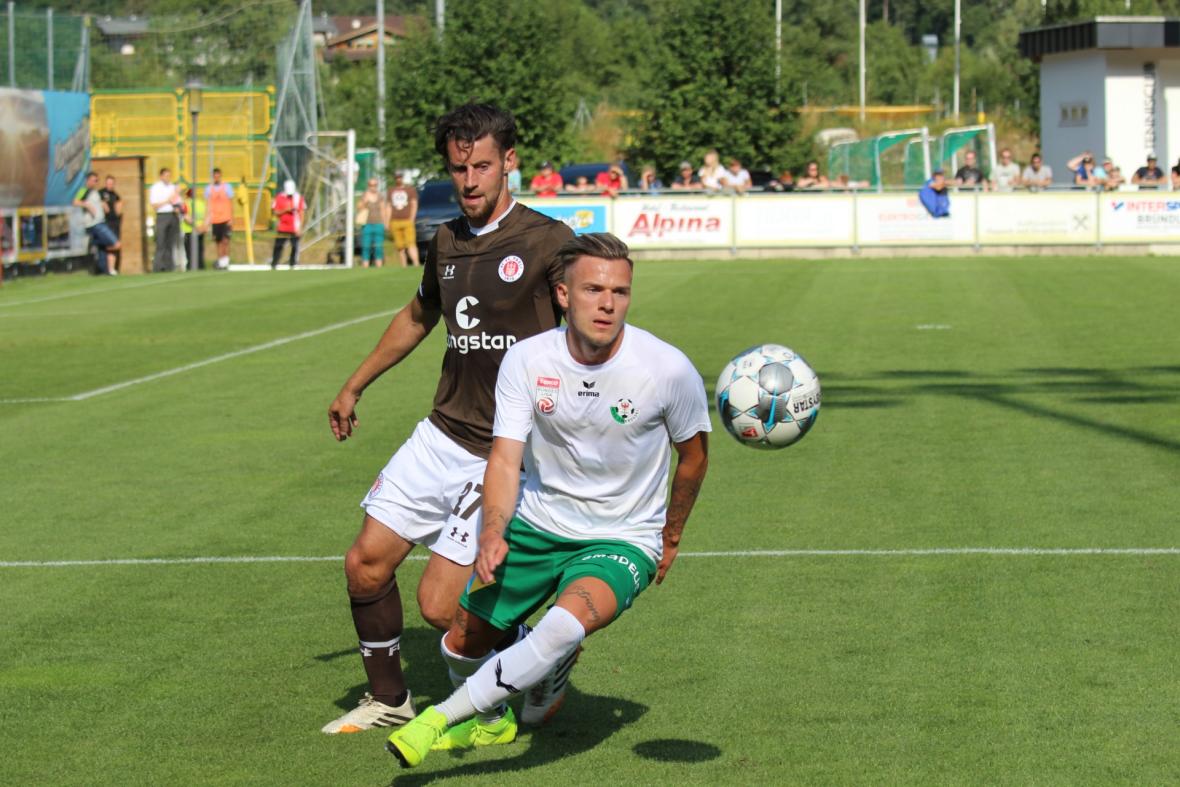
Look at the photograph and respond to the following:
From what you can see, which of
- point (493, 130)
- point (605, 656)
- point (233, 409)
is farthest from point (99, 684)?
point (233, 409)

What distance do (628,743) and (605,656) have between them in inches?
46.4

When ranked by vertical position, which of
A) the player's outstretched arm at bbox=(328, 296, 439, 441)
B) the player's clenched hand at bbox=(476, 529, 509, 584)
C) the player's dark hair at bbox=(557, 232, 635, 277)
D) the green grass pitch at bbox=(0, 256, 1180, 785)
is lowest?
the green grass pitch at bbox=(0, 256, 1180, 785)

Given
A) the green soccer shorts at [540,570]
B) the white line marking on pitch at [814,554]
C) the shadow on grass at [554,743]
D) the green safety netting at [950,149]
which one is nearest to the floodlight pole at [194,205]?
the green safety netting at [950,149]

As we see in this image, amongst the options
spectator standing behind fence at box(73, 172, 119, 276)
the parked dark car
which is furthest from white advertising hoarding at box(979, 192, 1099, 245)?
spectator standing behind fence at box(73, 172, 119, 276)

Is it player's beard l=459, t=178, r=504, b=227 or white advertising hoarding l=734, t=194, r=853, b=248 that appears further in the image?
white advertising hoarding l=734, t=194, r=853, b=248

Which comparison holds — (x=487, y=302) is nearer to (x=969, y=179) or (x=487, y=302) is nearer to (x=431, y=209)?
(x=969, y=179)

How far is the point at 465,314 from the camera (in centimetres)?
615

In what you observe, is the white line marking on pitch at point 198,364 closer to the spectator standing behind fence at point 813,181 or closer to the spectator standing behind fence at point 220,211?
the spectator standing behind fence at point 220,211

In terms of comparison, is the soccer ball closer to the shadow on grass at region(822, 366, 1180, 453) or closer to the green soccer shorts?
the green soccer shorts

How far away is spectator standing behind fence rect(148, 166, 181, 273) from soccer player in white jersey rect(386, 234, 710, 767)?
30.3m

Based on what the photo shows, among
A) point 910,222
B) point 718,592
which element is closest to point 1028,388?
point 718,592

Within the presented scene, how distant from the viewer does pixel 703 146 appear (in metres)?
47.2

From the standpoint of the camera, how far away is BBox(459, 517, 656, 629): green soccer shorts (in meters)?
5.39

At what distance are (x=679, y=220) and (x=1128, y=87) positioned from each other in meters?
20.3
